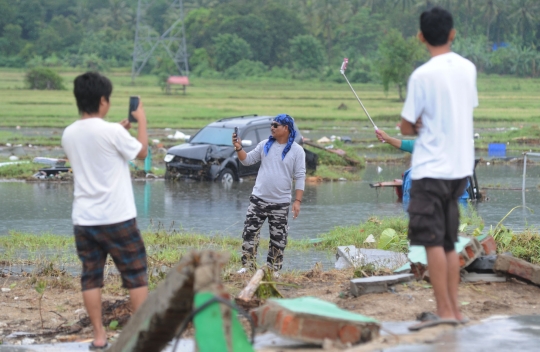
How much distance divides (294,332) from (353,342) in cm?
37

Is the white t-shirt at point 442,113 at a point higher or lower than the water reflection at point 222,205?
higher

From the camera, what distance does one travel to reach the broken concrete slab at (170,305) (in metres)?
4.38

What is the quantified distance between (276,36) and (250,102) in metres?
37.2

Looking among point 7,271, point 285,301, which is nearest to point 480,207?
point 7,271

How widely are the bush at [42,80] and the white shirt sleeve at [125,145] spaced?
195ft

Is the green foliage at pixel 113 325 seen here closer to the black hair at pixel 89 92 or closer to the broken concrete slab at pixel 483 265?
the black hair at pixel 89 92

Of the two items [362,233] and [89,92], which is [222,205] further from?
[89,92]

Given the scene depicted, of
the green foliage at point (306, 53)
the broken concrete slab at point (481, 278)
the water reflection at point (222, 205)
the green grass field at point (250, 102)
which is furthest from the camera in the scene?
the green foliage at point (306, 53)

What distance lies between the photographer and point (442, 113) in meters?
5.18

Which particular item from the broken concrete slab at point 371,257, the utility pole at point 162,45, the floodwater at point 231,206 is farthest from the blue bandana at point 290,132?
the utility pole at point 162,45

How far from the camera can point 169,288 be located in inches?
181

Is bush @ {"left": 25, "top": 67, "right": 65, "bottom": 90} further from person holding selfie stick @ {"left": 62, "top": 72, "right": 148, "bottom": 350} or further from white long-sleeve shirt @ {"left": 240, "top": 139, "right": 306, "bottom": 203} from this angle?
person holding selfie stick @ {"left": 62, "top": 72, "right": 148, "bottom": 350}

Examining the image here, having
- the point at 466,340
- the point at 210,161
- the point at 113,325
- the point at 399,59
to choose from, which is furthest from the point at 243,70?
the point at 466,340

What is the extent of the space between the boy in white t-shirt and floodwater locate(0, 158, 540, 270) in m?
4.45
